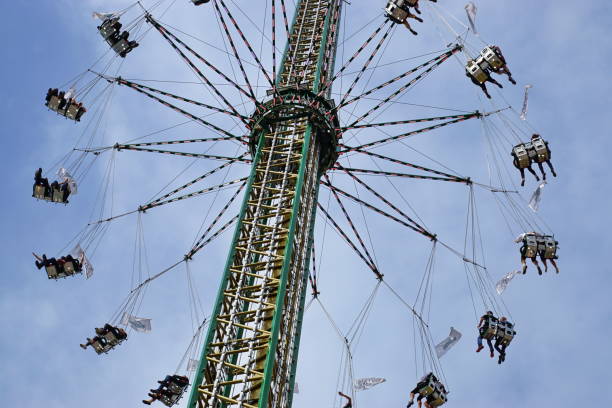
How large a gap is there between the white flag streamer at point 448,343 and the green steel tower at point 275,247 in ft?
21.1

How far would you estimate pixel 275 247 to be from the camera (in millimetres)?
26375

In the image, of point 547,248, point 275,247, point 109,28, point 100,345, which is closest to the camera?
point 275,247

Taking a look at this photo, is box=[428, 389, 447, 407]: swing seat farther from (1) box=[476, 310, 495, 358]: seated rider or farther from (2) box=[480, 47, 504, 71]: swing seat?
(2) box=[480, 47, 504, 71]: swing seat

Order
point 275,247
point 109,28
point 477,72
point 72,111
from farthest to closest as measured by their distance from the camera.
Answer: point 109,28, point 72,111, point 477,72, point 275,247

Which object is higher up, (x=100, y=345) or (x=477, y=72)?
(x=477, y=72)

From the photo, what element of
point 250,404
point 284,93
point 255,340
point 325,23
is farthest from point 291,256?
point 325,23

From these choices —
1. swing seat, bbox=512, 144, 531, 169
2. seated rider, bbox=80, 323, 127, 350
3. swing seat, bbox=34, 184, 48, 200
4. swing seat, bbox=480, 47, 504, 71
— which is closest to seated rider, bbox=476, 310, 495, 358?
swing seat, bbox=512, 144, 531, 169

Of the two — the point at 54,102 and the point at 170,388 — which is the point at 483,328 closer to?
the point at 170,388

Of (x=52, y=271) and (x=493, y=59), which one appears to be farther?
(x=52, y=271)

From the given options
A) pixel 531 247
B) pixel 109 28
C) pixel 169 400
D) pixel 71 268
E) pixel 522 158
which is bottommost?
pixel 169 400

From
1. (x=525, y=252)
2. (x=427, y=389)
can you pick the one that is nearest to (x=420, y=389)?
(x=427, y=389)

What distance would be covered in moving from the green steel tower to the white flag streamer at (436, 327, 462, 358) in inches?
253

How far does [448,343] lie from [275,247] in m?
8.28

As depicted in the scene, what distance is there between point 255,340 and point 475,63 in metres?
14.3
